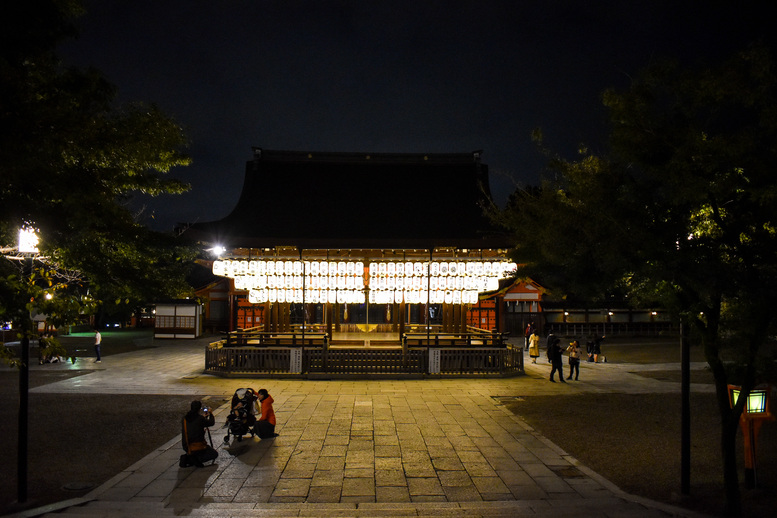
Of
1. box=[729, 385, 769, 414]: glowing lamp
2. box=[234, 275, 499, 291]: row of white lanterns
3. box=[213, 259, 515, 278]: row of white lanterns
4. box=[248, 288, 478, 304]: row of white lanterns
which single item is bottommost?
box=[729, 385, 769, 414]: glowing lamp

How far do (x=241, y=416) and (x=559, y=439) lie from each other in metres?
6.01

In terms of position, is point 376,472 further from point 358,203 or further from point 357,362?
point 358,203

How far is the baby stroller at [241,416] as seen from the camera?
30.1ft

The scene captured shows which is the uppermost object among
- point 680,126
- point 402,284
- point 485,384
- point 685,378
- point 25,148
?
point 680,126

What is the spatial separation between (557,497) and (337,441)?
404 centimetres

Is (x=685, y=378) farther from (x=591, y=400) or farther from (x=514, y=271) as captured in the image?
(x=514, y=271)

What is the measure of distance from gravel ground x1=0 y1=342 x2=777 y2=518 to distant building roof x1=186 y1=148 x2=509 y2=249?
633cm

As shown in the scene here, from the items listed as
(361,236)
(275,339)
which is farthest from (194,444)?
(361,236)

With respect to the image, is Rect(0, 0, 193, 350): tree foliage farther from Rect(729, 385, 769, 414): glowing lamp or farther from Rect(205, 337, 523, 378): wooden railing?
A: Rect(729, 385, 769, 414): glowing lamp

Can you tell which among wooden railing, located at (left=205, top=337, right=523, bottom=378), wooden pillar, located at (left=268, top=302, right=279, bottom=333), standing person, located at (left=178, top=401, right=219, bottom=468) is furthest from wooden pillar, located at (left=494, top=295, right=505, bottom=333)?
standing person, located at (left=178, top=401, right=219, bottom=468)

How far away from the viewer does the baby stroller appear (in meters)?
9.19

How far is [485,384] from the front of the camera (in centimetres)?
1598

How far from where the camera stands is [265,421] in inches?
364

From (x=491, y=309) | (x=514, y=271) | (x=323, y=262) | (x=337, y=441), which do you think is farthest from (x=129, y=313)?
(x=337, y=441)
